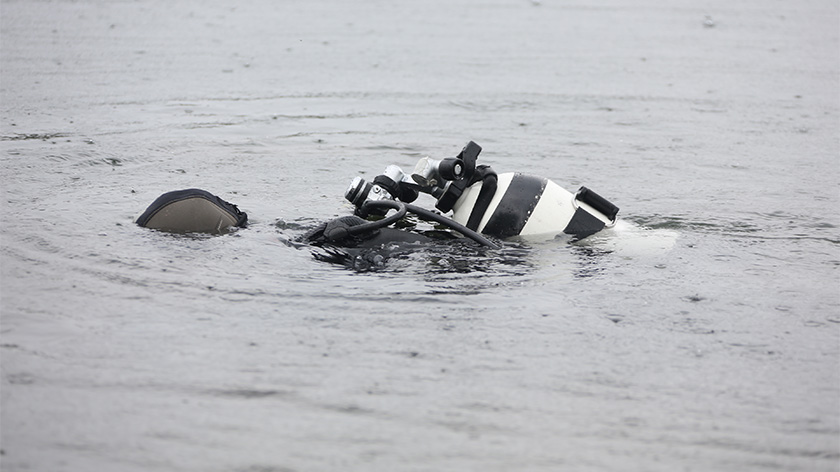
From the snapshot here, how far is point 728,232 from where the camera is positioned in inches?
254

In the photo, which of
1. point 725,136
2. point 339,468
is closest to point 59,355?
point 339,468

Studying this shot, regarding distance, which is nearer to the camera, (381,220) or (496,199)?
(381,220)

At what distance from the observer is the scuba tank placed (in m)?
5.46

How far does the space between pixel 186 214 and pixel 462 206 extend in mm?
1782

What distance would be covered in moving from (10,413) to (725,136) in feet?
25.5

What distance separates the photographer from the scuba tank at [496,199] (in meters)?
5.46

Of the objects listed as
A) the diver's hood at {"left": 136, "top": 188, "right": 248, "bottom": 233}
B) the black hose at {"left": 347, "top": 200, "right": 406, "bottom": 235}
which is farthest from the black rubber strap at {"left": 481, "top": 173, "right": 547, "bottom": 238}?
the diver's hood at {"left": 136, "top": 188, "right": 248, "bottom": 233}

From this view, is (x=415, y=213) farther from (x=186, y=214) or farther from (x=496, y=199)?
(x=186, y=214)

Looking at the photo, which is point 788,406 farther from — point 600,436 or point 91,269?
point 91,269

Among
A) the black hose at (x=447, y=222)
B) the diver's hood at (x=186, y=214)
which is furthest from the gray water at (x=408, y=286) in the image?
the black hose at (x=447, y=222)

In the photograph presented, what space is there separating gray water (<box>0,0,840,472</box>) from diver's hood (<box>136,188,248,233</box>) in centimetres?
12

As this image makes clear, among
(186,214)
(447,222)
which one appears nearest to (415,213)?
(447,222)

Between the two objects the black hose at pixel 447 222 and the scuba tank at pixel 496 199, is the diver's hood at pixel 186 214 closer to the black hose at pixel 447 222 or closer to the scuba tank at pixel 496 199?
the scuba tank at pixel 496 199

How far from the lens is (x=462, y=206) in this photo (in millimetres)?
5582
